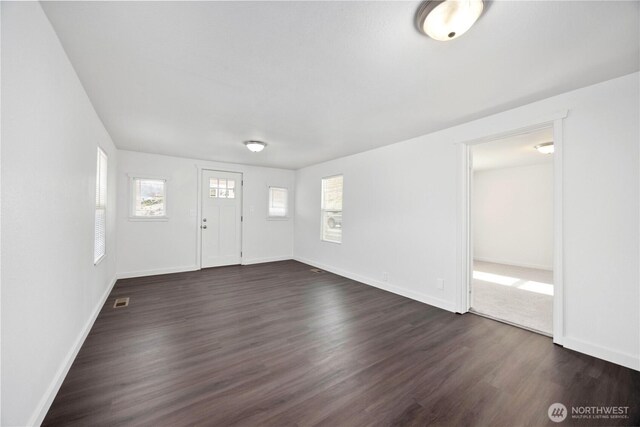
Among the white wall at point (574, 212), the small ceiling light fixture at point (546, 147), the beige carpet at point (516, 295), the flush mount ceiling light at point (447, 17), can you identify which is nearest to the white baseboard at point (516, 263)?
the beige carpet at point (516, 295)

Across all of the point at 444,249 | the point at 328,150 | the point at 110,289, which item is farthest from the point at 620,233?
the point at 110,289

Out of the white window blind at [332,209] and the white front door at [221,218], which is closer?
the white window blind at [332,209]

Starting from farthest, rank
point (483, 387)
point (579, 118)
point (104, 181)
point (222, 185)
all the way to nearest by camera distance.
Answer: point (222, 185), point (104, 181), point (579, 118), point (483, 387)

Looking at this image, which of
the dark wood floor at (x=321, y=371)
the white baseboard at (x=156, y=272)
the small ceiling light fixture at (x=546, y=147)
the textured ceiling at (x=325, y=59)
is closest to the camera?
the textured ceiling at (x=325, y=59)

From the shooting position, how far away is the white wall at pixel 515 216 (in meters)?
5.81

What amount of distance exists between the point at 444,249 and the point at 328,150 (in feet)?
8.40

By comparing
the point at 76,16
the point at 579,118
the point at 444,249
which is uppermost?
the point at 76,16

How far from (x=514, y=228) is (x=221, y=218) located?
7.15 meters

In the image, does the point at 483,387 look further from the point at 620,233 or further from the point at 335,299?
the point at 335,299

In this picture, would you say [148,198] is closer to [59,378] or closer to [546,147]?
[59,378]

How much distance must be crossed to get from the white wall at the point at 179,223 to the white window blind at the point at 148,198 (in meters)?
0.10

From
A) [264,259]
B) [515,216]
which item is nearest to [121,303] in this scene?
[264,259]

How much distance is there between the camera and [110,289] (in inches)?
157

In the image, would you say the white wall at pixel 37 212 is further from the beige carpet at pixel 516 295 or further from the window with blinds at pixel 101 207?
the beige carpet at pixel 516 295
